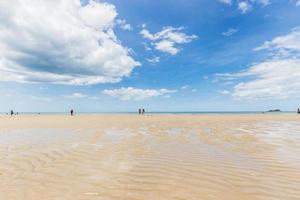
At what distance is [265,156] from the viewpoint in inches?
293

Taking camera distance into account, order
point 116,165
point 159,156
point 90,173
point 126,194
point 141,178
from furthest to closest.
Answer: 1. point 159,156
2. point 116,165
3. point 90,173
4. point 141,178
5. point 126,194

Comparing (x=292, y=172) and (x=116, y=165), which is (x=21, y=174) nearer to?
(x=116, y=165)

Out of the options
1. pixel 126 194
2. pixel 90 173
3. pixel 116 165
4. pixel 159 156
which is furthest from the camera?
pixel 159 156

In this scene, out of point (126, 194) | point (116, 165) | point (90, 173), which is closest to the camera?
point (126, 194)

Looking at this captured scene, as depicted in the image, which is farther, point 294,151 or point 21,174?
point 294,151

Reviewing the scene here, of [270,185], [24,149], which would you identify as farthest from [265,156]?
[24,149]

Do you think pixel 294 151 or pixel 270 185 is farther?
pixel 294 151

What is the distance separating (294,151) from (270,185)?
14.9 ft

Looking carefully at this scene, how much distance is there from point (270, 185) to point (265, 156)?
3.12 metres

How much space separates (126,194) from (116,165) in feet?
7.21

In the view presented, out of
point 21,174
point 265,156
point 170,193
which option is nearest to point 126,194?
point 170,193

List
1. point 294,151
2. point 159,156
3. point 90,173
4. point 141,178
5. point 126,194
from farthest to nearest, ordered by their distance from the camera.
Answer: point 294,151, point 159,156, point 90,173, point 141,178, point 126,194

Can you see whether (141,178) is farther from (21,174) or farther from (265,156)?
(265,156)

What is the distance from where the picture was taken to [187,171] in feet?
18.6
